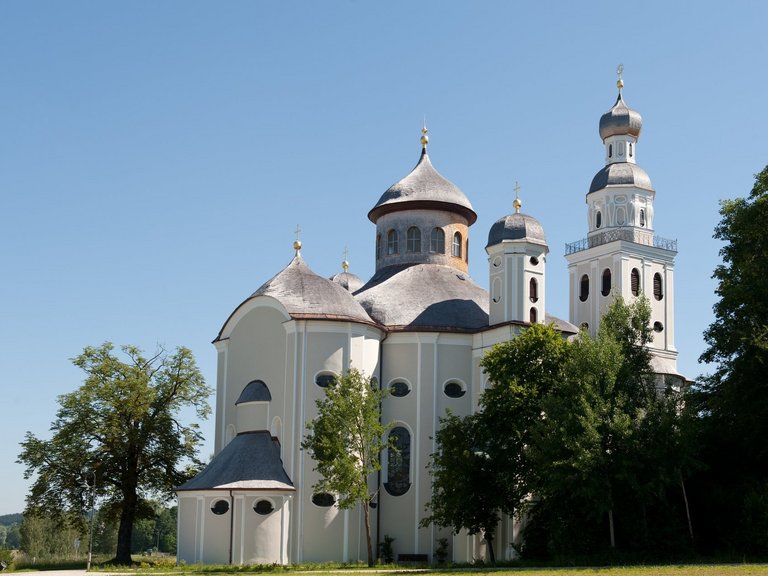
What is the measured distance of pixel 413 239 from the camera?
179 feet

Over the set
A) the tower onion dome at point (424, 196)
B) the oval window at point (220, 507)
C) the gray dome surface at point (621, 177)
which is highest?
the gray dome surface at point (621, 177)

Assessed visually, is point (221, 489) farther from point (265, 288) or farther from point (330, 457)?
point (265, 288)

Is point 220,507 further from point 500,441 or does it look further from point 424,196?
point 424,196

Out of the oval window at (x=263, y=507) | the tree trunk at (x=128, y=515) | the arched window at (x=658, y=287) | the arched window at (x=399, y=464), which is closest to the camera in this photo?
the oval window at (x=263, y=507)

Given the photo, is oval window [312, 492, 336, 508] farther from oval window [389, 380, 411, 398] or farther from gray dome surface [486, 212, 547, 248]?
gray dome surface [486, 212, 547, 248]

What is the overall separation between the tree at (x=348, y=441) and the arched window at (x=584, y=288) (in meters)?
19.1

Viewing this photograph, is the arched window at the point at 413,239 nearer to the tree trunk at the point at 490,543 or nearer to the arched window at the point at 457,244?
the arched window at the point at 457,244

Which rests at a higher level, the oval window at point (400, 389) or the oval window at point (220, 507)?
the oval window at point (400, 389)

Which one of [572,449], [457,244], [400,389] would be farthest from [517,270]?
[572,449]

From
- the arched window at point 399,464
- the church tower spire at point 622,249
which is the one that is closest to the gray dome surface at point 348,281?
the church tower spire at point 622,249

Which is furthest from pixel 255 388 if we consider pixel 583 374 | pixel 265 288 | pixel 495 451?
pixel 583 374

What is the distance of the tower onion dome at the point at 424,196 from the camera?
54.5 metres

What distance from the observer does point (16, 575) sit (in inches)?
1658

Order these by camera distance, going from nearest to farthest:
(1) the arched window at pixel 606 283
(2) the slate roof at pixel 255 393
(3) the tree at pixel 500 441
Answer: (3) the tree at pixel 500 441 < (2) the slate roof at pixel 255 393 < (1) the arched window at pixel 606 283
